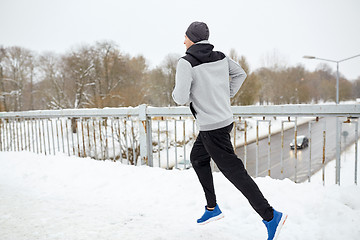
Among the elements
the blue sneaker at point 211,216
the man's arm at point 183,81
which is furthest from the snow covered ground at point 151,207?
the man's arm at point 183,81

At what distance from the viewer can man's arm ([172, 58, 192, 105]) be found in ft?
6.51

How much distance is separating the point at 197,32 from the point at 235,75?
0.56m

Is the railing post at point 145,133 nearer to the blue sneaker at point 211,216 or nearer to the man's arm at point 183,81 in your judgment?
the blue sneaker at point 211,216

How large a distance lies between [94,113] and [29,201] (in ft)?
6.43

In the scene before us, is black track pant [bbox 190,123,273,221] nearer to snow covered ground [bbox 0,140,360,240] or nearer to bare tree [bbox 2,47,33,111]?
snow covered ground [bbox 0,140,360,240]

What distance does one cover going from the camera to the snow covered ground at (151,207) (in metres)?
2.31

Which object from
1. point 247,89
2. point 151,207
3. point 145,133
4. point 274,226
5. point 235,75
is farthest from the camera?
point 247,89

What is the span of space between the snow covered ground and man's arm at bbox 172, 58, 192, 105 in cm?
131

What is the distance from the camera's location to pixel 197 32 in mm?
2098

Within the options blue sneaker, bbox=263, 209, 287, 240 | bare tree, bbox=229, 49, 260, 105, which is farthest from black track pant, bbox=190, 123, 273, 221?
bare tree, bbox=229, 49, 260, 105

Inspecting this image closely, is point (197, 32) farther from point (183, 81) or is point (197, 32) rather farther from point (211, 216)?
point (211, 216)

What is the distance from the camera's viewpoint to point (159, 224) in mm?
2533

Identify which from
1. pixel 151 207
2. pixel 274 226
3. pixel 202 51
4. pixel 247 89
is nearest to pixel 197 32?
pixel 202 51

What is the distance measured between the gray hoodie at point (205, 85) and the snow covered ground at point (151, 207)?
1.11 meters
